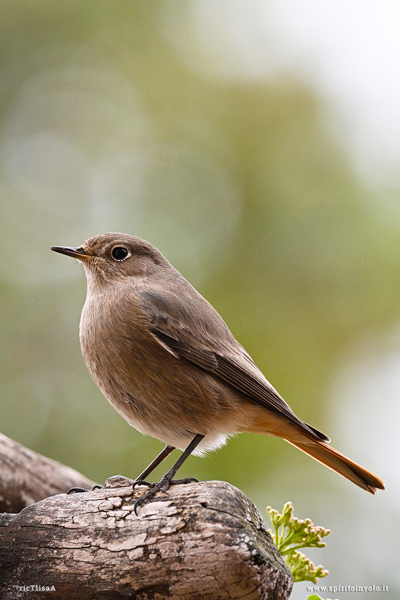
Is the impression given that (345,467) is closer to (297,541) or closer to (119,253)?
(297,541)

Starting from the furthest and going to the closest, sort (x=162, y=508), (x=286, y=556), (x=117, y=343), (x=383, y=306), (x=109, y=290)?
(x=383, y=306) → (x=109, y=290) → (x=117, y=343) → (x=286, y=556) → (x=162, y=508)

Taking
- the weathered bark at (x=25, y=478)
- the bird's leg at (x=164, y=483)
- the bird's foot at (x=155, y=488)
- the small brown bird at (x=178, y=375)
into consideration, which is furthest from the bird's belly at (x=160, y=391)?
the weathered bark at (x=25, y=478)

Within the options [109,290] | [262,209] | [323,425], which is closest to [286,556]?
[109,290]

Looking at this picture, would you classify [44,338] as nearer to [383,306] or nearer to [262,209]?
[262,209]

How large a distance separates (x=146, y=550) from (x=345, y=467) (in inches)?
62.4

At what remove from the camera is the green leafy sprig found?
2834mm

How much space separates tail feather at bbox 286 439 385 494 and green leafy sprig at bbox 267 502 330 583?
76cm

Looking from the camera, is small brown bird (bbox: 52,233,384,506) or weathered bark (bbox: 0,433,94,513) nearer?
small brown bird (bbox: 52,233,384,506)

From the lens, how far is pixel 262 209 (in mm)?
6406

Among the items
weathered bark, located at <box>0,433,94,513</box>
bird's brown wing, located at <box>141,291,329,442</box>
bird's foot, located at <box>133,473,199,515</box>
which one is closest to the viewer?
bird's foot, located at <box>133,473,199,515</box>

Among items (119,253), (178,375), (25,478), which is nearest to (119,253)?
(119,253)

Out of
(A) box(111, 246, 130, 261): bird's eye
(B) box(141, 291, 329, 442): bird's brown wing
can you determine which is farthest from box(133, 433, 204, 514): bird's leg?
(A) box(111, 246, 130, 261): bird's eye

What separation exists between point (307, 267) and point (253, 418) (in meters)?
3.03

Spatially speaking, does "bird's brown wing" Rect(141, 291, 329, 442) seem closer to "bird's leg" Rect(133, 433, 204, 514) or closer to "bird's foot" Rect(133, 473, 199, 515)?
"bird's leg" Rect(133, 433, 204, 514)
